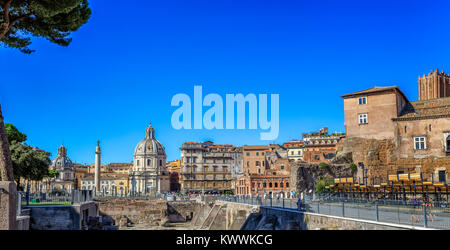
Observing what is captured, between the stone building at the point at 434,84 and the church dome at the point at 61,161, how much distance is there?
4066 inches

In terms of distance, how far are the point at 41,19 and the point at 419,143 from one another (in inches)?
1293

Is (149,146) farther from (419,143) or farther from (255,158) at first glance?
(419,143)

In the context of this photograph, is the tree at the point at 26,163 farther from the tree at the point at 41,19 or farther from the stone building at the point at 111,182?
the stone building at the point at 111,182

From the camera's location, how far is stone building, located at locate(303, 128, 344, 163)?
77.1m

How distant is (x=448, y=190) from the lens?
2380 cm

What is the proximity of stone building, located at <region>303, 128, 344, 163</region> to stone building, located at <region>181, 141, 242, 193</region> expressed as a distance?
22.3 m

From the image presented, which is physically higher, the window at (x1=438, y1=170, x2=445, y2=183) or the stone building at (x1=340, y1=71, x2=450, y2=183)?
the stone building at (x1=340, y1=71, x2=450, y2=183)

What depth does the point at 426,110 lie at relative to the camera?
127ft

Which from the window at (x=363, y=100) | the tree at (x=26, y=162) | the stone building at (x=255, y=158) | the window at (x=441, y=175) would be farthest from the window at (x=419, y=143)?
the stone building at (x=255, y=158)

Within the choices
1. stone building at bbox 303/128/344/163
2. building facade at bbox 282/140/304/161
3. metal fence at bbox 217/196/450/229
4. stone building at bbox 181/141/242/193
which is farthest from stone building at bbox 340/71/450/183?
stone building at bbox 181/141/242/193

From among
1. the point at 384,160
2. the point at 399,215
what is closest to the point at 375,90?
the point at 384,160

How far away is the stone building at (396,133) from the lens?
36750 millimetres

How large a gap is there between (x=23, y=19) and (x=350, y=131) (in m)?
32.9

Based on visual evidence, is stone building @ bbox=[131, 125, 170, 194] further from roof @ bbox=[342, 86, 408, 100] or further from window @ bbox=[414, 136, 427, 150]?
window @ bbox=[414, 136, 427, 150]
